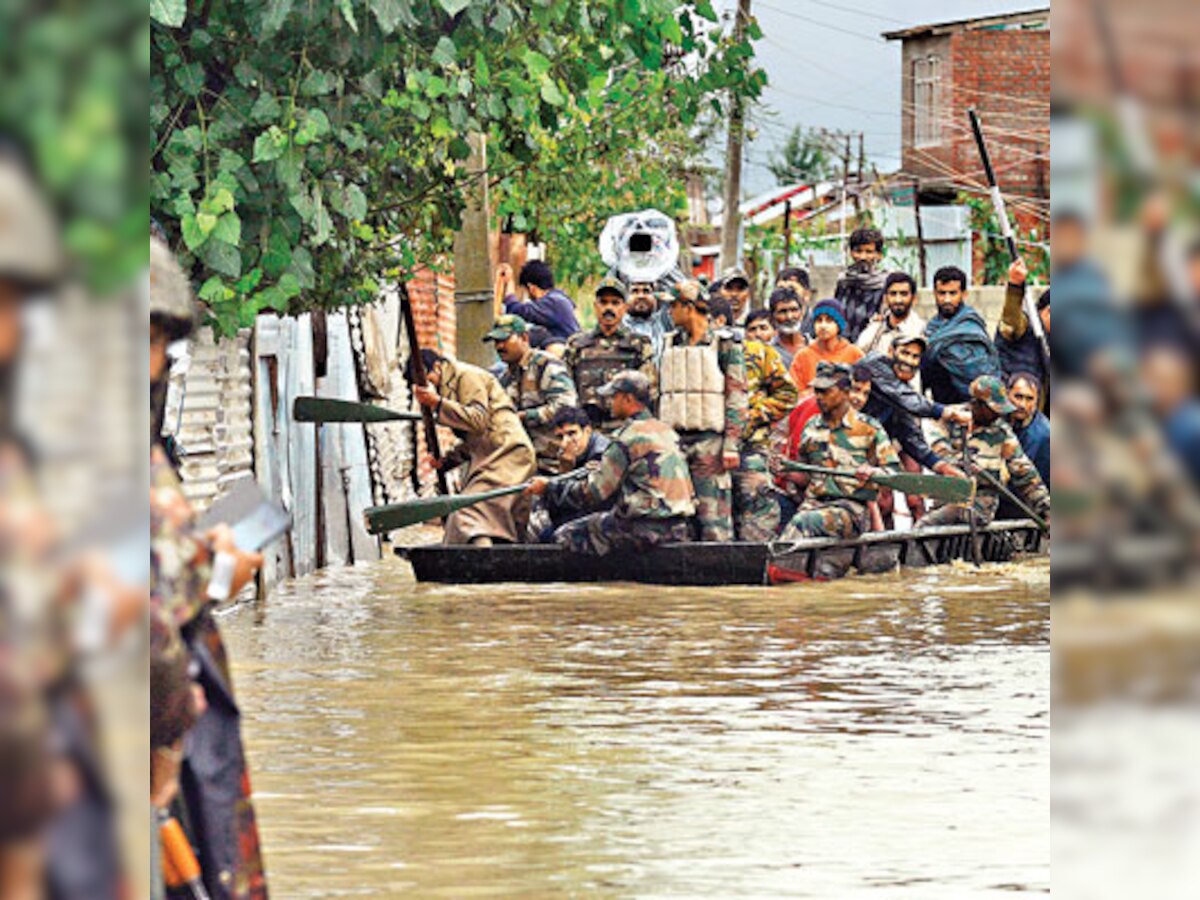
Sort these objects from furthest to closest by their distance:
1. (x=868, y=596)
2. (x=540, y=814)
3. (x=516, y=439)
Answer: (x=516, y=439)
(x=868, y=596)
(x=540, y=814)

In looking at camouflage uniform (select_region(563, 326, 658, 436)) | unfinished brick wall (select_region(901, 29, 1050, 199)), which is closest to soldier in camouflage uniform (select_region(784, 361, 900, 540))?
camouflage uniform (select_region(563, 326, 658, 436))

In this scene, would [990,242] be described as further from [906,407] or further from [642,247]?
[906,407]

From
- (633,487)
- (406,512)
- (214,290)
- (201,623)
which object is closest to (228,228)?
(214,290)

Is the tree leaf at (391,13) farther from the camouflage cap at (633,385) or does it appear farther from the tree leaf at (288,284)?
the camouflage cap at (633,385)

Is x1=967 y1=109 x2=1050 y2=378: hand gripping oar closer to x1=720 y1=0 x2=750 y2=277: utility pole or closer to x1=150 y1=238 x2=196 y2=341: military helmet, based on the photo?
x1=150 y1=238 x2=196 y2=341: military helmet

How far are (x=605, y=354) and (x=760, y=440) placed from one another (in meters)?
1.28

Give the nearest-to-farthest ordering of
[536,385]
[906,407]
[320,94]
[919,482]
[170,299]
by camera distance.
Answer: [170,299]
[320,94]
[919,482]
[536,385]
[906,407]

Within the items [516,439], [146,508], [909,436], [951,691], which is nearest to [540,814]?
[951,691]

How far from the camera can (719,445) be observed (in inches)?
724

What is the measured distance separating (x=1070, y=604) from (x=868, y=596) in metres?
15.7

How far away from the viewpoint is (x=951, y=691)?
12.6 m

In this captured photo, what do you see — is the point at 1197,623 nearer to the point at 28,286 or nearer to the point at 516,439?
the point at 28,286

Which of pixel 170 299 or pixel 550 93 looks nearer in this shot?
pixel 170 299

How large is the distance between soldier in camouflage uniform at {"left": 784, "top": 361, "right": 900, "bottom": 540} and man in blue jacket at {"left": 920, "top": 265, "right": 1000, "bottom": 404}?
1.67m
